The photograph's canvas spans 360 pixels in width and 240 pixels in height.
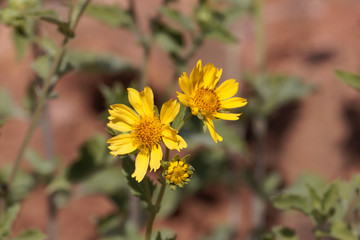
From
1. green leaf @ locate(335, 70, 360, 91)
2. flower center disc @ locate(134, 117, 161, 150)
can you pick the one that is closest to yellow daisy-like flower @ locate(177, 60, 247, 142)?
flower center disc @ locate(134, 117, 161, 150)

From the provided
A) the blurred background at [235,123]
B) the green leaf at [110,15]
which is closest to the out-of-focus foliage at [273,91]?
the blurred background at [235,123]

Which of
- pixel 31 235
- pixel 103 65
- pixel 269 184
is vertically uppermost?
pixel 103 65

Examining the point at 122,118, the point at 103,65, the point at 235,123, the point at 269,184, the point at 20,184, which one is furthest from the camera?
the point at 235,123

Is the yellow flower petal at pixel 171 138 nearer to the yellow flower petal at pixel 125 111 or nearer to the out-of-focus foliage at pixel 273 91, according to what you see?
the yellow flower petal at pixel 125 111

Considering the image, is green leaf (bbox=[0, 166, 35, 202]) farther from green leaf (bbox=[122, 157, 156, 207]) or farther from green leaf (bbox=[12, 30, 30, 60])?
green leaf (bbox=[122, 157, 156, 207])

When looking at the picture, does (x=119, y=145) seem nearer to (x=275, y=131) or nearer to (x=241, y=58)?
(x=275, y=131)

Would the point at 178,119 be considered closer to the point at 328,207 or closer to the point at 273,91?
the point at 328,207

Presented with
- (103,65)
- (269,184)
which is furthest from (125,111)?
(269,184)
